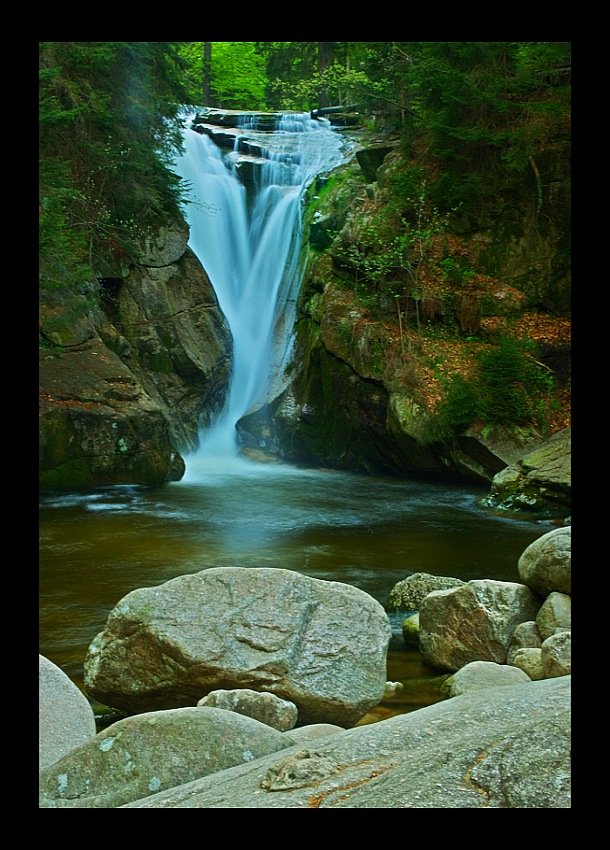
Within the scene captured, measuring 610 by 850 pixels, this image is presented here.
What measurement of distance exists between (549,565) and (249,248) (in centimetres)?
1501

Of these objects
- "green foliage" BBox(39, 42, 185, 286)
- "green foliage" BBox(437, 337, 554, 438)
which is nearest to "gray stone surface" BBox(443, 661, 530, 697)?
"green foliage" BBox(437, 337, 554, 438)

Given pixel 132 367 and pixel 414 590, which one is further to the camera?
pixel 132 367

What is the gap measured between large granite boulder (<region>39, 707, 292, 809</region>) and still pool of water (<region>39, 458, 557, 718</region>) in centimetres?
202

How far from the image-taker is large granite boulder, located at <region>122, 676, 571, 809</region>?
192 cm

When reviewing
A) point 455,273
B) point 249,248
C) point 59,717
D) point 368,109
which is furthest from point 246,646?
point 368,109

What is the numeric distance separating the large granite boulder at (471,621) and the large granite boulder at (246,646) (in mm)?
1312

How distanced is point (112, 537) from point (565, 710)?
8500 mm

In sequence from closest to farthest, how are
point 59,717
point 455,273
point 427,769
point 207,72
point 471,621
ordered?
point 427,769
point 59,717
point 471,621
point 455,273
point 207,72

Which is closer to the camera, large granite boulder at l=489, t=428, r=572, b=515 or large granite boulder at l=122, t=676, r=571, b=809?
large granite boulder at l=122, t=676, r=571, b=809

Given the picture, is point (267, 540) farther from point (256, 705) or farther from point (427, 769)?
point (427, 769)

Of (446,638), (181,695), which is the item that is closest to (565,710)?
(181,695)

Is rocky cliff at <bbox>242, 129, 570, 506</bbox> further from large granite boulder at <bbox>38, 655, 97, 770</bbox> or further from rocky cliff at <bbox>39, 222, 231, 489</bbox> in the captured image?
large granite boulder at <bbox>38, 655, 97, 770</bbox>

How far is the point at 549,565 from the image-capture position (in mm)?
6012
